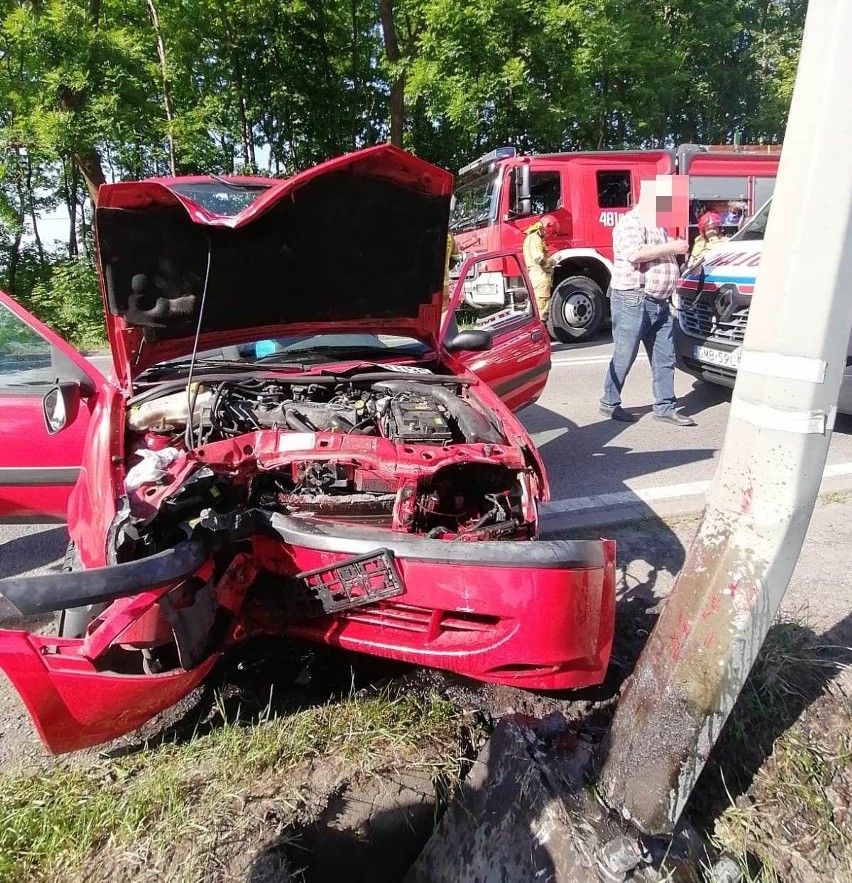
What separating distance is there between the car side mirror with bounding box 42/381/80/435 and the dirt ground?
1.10 meters

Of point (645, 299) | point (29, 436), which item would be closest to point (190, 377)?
point (29, 436)

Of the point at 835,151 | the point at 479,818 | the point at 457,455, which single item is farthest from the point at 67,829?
the point at 835,151

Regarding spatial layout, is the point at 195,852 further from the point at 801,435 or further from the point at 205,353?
the point at 205,353

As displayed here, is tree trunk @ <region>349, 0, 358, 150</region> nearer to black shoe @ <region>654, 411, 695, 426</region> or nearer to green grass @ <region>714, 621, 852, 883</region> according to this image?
black shoe @ <region>654, 411, 695, 426</region>

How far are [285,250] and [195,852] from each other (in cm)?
245

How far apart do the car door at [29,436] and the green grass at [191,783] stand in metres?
1.53

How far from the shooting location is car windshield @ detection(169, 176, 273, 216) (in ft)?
12.4

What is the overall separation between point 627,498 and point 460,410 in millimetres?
1924

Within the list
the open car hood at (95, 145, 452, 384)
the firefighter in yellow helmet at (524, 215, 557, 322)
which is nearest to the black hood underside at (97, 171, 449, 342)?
the open car hood at (95, 145, 452, 384)

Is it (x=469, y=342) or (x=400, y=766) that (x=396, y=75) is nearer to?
(x=469, y=342)

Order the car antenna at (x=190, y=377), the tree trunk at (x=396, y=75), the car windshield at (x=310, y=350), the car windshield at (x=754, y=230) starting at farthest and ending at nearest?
1. the tree trunk at (x=396, y=75)
2. the car windshield at (x=754, y=230)
3. the car windshield at (x=310, y=350)
4. the car antenna at (x=190, y=377)

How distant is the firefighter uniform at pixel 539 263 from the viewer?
8.49 metres

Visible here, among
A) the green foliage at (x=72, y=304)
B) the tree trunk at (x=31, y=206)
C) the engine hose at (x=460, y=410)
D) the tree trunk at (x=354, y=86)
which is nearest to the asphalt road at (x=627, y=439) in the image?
the engine hose at (x=460, y=410)

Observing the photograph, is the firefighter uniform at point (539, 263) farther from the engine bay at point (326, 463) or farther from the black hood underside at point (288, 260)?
the engine bay at point (326, 463)
